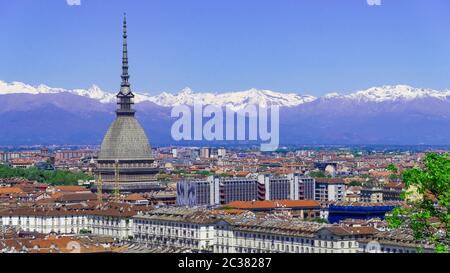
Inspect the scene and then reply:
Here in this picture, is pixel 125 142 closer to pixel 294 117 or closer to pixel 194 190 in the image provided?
pixel 194 190

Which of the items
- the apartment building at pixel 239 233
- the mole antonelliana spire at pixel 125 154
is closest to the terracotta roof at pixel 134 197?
the mole antonelliana spire at pixel 125 154

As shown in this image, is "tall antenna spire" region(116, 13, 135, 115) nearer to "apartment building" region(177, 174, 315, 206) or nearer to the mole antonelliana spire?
the mole antonelliana spire

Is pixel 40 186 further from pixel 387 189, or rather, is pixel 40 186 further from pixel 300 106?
pixel 300 106

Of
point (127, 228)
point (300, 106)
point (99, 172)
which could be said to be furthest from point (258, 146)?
point (127, 228)

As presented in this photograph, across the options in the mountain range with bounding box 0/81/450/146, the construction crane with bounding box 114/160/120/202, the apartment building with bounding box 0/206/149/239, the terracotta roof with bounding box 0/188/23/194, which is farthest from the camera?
the mountain range with bounding box 0/81/450/146

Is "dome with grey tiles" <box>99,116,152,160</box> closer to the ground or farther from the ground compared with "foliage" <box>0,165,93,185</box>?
farther from the ground

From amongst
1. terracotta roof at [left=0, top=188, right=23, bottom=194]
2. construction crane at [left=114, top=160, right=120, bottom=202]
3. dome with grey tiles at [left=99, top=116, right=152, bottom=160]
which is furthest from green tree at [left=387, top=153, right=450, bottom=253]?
dome with grey tiles at [left=99, top=116, right=152, bottom=160]
